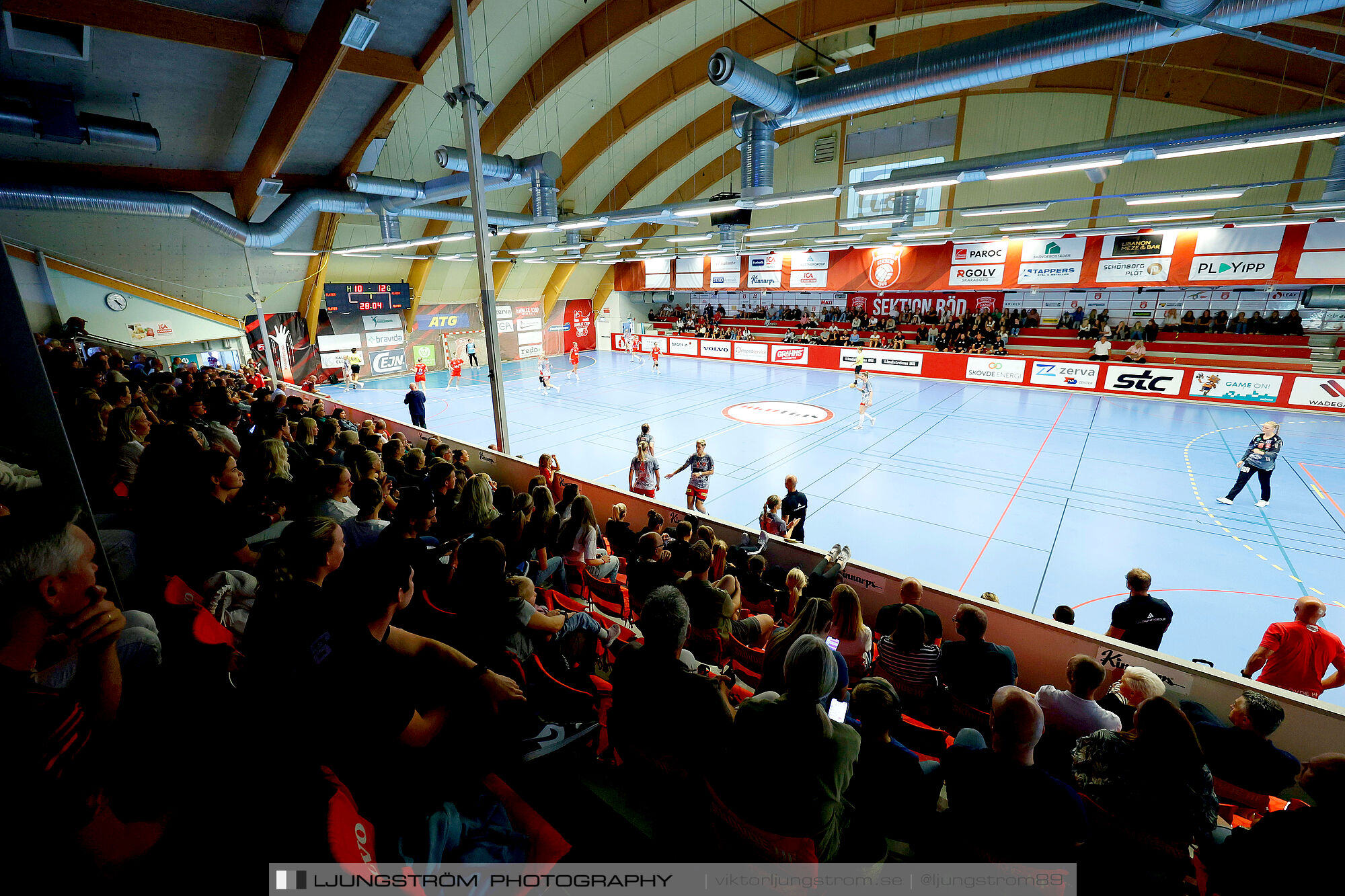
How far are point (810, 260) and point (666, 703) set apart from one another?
2802 cm

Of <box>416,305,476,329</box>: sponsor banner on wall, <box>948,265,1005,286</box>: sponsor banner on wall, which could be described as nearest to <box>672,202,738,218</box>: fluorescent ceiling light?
<box>948,265,1005,286</box>: sponsor banner on wall

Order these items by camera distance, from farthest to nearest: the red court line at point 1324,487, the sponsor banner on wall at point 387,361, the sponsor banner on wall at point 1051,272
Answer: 1. the sponsor banner on wall at point 387,361
2. the sponsor banner on wall at point 1051,272
3. the red court line at point 1324,487

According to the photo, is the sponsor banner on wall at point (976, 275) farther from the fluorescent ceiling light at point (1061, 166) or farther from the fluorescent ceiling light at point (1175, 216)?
the fluorescent ceiling light at point (1061, 166)

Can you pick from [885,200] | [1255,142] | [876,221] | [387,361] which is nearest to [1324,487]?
[1255,142]

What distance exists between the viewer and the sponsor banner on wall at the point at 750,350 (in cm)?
2942

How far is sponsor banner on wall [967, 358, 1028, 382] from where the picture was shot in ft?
73.7

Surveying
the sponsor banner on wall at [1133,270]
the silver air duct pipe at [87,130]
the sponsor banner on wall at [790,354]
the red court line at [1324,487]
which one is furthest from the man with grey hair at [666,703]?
the sponsor banner on wall at [790,354]

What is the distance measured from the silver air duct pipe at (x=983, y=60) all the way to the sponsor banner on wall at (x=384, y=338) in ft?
Answer: 76.4

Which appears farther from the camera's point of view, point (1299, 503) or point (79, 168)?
point (79, 168)

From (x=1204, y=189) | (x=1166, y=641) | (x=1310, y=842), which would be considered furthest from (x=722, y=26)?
(x=1310, y=842)

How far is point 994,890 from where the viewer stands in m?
2.15

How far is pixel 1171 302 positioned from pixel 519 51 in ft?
88.4

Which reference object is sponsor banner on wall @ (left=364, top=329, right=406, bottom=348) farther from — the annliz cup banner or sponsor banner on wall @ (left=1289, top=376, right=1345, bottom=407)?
sponsor banner on wall @ (left=1289, top=376, right=1345, bottom=407)

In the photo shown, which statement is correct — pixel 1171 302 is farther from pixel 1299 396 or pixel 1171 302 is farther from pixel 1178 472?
pixel 1178 472
